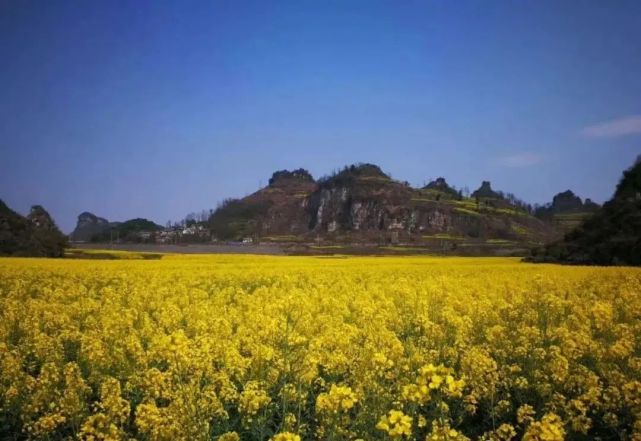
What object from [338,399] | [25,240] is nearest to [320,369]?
[338,399]

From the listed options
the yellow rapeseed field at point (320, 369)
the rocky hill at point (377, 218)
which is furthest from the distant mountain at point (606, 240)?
the rocky hill at point (377, 218)

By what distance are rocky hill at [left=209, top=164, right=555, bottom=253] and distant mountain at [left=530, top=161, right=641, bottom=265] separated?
78.5 m

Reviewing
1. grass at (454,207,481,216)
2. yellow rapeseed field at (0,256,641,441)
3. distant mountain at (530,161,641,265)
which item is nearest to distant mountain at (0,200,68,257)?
yellow rapeseed field at (0,256,641,441)

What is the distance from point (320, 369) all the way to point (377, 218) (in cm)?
15554

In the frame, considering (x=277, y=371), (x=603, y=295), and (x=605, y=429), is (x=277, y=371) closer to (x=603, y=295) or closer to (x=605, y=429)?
(x=605, y=429)

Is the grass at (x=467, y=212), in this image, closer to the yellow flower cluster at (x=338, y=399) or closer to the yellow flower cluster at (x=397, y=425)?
the yellow flower cluster at (x=338, y=399)

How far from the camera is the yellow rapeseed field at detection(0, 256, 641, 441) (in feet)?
16.8

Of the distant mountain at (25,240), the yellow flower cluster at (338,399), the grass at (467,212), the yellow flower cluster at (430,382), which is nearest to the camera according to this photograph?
the yellow flower cluster at (430,382)

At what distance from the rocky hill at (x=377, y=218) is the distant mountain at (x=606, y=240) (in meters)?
78.5

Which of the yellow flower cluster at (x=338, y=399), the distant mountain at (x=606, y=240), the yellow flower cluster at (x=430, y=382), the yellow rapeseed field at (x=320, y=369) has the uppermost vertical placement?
the distant mountain at (x=606, y=240)

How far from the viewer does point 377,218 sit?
163125 millimetres

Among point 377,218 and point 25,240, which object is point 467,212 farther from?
point 25,240

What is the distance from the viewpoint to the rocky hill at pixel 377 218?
136 metres

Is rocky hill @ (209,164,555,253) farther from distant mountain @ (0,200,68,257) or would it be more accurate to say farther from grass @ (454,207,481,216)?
distant mountain @ (0,200,68,257)
